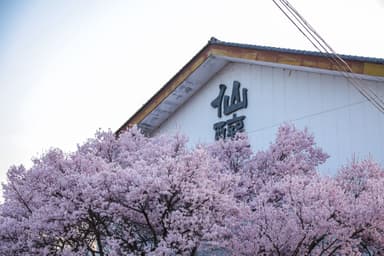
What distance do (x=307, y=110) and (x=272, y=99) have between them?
1.01 m

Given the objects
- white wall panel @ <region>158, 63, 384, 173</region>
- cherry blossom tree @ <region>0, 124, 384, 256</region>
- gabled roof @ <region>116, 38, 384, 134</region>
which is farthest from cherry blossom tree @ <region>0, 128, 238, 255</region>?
gabled roof @ <region>116, 38, 384, 134</region>

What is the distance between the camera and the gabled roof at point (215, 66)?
9.11 m

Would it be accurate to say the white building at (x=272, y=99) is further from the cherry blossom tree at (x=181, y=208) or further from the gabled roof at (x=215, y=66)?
the cherry blossom tree at (x=181, y=208)

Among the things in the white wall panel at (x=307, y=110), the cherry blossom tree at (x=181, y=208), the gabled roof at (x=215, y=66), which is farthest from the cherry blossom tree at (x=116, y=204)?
the gabled roof at (x=215, y=66)

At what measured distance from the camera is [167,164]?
6.63 m

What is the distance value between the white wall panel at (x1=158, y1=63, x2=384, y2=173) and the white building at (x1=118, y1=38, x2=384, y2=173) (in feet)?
0.05

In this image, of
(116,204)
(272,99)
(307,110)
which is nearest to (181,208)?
(116,204)

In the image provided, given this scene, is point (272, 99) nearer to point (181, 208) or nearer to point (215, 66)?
point (215, 66)

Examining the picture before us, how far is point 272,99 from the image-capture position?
36.6 ft

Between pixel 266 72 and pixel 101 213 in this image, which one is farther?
pixel 266 72

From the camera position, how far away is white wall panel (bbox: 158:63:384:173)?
30.4 feet

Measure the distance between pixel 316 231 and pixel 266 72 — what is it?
5.64m

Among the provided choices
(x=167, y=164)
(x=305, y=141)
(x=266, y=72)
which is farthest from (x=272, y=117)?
(x=167, y=164)

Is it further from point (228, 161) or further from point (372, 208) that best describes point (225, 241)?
point (228, 161)
